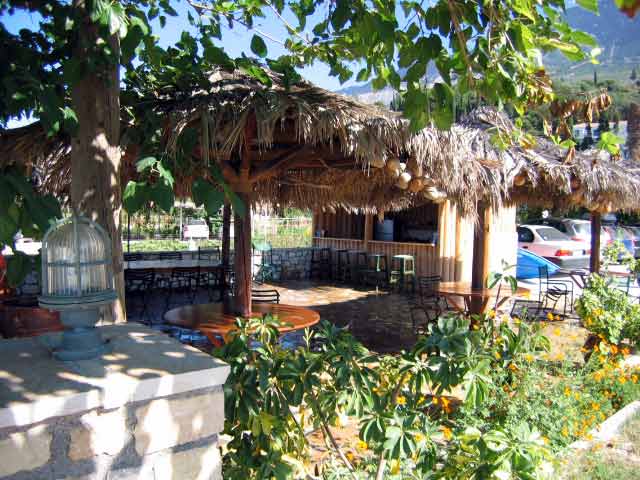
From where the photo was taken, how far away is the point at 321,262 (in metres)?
13.7

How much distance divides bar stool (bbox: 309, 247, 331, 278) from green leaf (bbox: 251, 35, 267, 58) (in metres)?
11.0

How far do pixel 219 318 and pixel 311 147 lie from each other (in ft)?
5.65

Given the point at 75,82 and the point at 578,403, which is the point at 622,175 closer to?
the point at 578,403

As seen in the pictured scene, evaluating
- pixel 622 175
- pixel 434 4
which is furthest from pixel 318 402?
pixel 622 175

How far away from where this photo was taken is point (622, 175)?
778 cm

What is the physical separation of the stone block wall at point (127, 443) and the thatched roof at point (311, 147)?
132 centimetres

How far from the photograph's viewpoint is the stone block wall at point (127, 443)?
127 cm

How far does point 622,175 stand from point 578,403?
5434 millimetres

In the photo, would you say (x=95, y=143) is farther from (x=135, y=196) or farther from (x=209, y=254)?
(x=209, y=254)

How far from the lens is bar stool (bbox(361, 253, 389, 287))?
12141mm

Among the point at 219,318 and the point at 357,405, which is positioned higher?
the point at 357,405

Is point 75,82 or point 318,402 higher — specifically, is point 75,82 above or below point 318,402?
above

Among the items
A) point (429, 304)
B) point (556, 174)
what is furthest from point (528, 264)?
point (556, 174)

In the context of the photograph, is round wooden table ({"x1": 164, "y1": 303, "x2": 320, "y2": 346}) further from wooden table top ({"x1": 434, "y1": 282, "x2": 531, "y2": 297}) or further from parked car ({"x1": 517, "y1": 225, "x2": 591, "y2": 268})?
parked car ({"x1": 517, "y1": 225, "x2": 591, "y2": 268})
